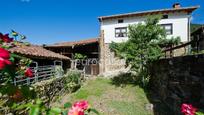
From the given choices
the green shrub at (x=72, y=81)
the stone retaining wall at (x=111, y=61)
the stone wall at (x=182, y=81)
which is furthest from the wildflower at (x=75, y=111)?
the stone retaining wall at (x=111, y=61)

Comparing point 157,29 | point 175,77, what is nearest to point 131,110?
point 175,77

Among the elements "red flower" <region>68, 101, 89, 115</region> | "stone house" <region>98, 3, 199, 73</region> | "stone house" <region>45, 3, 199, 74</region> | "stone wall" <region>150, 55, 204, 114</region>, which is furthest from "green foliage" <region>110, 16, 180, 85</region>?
"red flower" <region>68, 101, 89, 115</region>

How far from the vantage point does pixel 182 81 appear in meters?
6.65

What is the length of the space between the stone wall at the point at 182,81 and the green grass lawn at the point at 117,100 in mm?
1135

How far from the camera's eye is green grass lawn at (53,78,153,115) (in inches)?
320

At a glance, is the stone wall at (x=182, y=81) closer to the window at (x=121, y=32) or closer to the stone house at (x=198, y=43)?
the stone house at (x=198, y=43)

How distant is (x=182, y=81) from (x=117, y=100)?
399cm

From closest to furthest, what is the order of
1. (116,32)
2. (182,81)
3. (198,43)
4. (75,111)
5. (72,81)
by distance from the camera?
(75,111)
(198,43)
(182,81)
(72,81)
(116,32)

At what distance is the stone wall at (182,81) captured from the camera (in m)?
5.17

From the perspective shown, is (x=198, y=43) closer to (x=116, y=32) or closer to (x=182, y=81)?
(x=182, y=81)

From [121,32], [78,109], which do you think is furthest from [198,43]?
[121,32]

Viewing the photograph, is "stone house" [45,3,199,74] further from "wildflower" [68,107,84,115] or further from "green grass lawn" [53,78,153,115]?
"wildflower" [68,107,84,115]

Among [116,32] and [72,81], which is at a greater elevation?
[116,32]

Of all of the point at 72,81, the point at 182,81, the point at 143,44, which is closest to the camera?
the point at 182,81
